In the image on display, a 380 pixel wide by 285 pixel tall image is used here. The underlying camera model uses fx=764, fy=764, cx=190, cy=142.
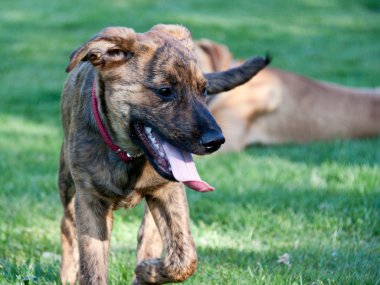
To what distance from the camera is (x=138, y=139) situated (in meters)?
4.29

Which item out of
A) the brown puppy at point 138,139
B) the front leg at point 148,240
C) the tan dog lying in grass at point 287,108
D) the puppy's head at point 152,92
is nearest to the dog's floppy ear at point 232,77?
the brown puppy at point 138,139

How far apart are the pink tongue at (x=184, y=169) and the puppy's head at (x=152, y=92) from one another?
2 cm

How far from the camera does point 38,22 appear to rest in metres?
18.3

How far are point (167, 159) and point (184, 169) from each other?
0.11 metres

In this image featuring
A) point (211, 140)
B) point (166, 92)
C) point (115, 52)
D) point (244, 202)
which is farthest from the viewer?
point (244, 202)

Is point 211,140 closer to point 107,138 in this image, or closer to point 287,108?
point 107,138

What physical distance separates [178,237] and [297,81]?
20.5 ft

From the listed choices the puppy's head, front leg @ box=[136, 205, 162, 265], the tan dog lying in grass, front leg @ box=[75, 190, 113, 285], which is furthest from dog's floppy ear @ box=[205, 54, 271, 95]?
the tan dog lying in grass

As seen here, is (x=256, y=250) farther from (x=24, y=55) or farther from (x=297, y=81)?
(x=24, y=55)

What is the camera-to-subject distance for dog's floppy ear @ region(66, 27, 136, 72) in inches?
161

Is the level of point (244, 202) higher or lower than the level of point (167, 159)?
lower

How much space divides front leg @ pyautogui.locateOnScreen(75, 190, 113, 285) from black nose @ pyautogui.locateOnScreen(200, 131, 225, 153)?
829 millimetres

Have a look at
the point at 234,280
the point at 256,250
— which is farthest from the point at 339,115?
the point at 234,280

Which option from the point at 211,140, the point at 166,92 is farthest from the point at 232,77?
the point at 211,140
